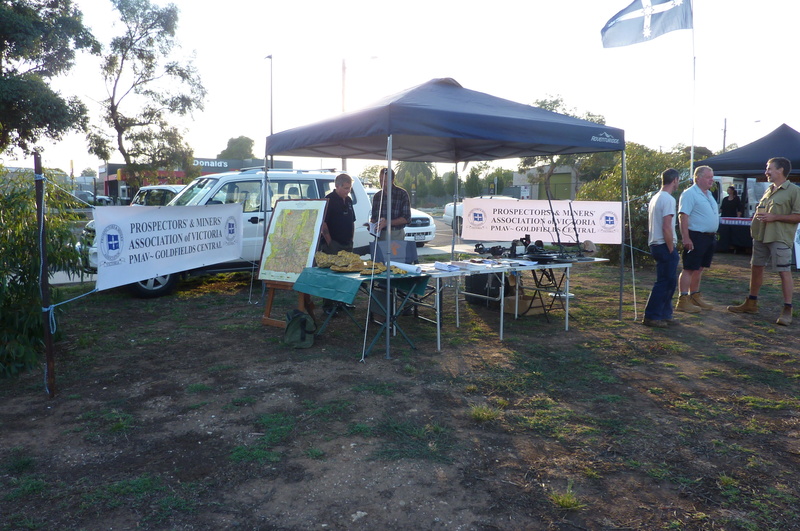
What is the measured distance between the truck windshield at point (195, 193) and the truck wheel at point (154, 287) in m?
1.25

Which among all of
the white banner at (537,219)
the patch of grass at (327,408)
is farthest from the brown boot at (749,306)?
the patch of grass at (327,408)

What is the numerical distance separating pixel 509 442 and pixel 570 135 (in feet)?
12.9

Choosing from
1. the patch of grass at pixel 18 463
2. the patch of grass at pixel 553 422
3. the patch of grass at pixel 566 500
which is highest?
the patch of grass at pixel 553 422

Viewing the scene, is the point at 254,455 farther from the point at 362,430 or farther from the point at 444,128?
the point at 444,128

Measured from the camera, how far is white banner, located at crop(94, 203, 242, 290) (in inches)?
214

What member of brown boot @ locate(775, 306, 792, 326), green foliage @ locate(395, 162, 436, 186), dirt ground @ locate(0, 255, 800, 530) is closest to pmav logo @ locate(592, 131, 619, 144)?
dirt ground @ locate(0, 255, 800, 530)

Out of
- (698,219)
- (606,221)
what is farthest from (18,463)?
(606,221)

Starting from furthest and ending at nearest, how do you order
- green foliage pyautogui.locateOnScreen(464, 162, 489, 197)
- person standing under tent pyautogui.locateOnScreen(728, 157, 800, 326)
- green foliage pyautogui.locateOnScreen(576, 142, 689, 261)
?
green foliage pyautogui.locateOnScreen(464, 162, 489, 197) < green foliage pyautogui.locateOnScreen(576, 142, 689, 261) < person standing under tent pyautogui.locateOnScreen(728, 157, 800, 326)

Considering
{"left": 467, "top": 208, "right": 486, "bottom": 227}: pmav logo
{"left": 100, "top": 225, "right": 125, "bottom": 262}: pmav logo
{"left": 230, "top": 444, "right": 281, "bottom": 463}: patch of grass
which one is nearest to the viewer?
{"left": 230, "top": 444, "right": 281, "bottom": 463}: patch of grass

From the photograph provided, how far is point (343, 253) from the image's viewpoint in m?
6.50

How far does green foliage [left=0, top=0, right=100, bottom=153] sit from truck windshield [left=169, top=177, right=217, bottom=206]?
10.8 meters

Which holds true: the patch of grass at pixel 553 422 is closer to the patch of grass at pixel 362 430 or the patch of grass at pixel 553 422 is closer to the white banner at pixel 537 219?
the patch of grass at pixel 362 430

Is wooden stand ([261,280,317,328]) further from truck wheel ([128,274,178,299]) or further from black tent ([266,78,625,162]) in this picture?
truck wheel ([128,274,178,299])

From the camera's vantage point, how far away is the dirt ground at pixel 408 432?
300 centimetres
